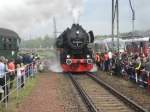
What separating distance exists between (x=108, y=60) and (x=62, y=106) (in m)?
18.4

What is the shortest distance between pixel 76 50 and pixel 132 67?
27.8ft

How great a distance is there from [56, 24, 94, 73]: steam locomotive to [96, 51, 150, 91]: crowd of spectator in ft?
6.34

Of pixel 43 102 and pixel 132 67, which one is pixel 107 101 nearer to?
pixel 43 102

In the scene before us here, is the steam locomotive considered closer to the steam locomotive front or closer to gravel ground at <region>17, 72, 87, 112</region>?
the steam locomotive front

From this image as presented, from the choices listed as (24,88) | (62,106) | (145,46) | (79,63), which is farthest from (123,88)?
(145,46)

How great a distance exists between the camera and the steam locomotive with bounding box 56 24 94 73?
3300 cm

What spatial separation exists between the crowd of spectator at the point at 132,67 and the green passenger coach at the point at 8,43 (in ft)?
24.0

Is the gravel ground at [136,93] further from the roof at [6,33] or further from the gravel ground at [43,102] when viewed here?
the roof at [6,33]

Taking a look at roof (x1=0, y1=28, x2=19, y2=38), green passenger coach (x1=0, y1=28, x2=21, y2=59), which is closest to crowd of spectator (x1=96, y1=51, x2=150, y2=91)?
green passenger coach (x1=0, y1=28, x2=21, y2=59)

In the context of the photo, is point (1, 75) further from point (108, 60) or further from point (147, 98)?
point (108, 60)

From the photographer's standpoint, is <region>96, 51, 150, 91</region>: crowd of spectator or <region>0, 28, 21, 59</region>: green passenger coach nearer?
<region>96, 51, 150, 91</region>: crowd of spectator

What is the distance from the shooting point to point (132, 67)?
1004 inches

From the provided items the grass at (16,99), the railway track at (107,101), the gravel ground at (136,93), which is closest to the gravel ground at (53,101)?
the grass at (16,99)

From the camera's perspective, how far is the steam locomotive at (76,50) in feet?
108
